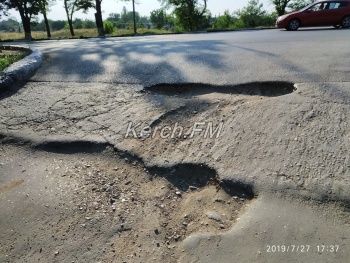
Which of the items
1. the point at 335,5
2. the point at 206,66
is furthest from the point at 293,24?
the point at 206,66

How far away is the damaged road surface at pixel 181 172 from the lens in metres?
1.72

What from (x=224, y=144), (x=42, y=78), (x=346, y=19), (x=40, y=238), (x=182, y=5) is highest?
(x=182, y=5)

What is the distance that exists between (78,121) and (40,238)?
1531 millimetres

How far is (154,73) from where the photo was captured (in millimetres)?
4359

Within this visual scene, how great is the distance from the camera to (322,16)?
12.1 metres

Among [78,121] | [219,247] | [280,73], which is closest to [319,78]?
[280,73]

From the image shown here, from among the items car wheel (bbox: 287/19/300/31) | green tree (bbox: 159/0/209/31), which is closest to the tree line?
green tree (bbox: 159/0/209/31)

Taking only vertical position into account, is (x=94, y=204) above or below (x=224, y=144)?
below

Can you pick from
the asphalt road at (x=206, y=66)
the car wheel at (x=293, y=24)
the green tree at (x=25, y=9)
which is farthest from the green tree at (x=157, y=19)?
→ the asphalt road at (x=206, y=66)

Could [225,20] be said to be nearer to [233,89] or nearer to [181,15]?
[181,15]

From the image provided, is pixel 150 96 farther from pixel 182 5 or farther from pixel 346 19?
pixel 182 5

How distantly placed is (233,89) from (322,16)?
1124cm
